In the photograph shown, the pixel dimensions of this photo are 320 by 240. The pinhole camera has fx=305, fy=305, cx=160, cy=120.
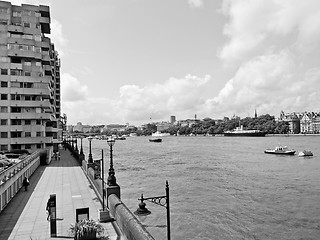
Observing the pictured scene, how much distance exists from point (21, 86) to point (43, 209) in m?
48.5

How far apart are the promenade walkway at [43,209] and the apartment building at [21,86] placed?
3255cm

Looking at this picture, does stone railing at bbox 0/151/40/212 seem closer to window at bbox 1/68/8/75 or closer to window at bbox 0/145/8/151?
window at bbox 0/145/8/151

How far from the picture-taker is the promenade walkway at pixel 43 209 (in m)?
15.4

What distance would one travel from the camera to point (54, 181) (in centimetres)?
3294

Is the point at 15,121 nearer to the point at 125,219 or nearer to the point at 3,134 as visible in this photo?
the point at 3,134

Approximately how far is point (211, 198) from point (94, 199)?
15580 mm

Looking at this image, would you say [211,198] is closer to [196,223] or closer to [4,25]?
[196,223]

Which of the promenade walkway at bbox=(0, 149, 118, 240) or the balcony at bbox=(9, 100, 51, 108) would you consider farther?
the balcony at bbox=(9, 100, 51, 108)

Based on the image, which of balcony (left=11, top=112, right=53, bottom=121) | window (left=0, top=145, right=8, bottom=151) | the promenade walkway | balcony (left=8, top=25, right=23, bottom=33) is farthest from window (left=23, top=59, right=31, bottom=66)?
the promenade walkway

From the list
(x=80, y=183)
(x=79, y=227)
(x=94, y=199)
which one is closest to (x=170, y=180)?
(x=80, y=183)

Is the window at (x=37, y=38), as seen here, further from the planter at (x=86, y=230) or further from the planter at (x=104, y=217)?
the planter at (x=86, y=230)

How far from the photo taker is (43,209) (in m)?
20.5

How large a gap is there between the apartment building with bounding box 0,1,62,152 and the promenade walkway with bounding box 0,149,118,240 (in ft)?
107

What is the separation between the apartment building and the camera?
201 ft
